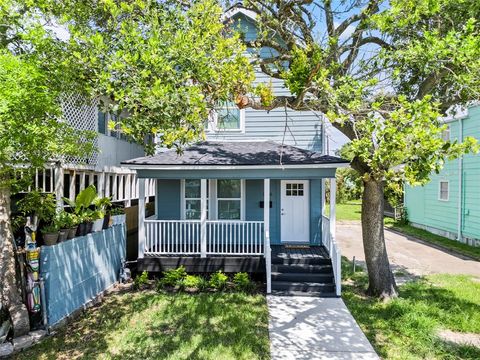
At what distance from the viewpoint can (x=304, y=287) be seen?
313 inches

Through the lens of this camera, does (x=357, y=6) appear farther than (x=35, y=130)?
Yes

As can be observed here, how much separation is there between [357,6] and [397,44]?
125cm

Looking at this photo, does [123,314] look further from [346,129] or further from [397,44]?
[397,44]

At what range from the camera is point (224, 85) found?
17.1 ft

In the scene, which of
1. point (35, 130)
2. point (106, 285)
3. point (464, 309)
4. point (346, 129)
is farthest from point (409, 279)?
point (35, 130)

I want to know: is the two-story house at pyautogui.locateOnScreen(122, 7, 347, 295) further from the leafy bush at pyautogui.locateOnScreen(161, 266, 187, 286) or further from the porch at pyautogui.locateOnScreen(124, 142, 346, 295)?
the leafy bush at pyautogui.locateOnScreen(161, 266, 187, 286)

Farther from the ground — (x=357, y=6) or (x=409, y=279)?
(x=357, y=6)

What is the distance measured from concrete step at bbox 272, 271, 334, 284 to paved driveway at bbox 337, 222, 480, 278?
3497 mm

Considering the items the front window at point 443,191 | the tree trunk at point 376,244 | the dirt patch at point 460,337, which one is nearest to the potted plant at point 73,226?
the tree trunk at point 376,244

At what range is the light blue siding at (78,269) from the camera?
5.73m

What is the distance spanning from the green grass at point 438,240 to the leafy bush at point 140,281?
11.2 metres

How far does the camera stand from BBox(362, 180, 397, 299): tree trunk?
7.46 metres

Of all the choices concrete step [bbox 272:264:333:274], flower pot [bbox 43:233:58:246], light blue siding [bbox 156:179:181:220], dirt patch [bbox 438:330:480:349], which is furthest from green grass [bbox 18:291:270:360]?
light blue siding [bbox 156:179:181:220]

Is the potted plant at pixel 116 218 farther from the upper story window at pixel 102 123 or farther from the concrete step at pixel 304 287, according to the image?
the concrete step at pixel 304 287
